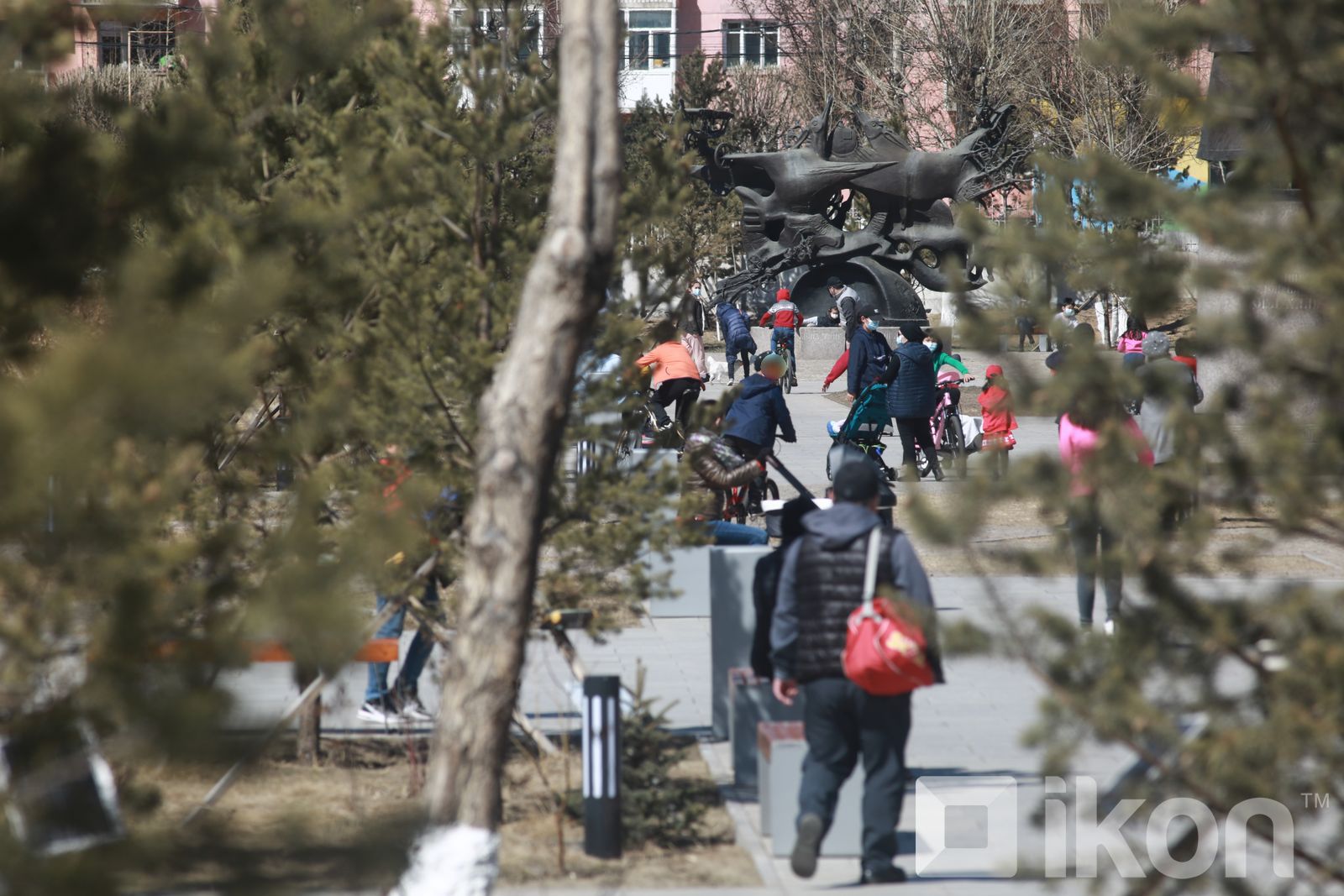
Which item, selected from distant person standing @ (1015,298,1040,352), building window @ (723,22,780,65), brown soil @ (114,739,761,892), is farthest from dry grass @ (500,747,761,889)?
building window @ (723,22,780,65)

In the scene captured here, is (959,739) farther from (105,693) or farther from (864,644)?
(105,693)

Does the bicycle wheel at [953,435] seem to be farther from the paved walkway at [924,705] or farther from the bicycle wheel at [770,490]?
the paved walkway at [924,705]

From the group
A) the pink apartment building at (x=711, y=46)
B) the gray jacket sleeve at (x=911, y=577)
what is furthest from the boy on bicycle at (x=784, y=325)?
the gray jacket sleeve at (x=911, y=577)

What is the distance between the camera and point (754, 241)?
3844 centimetres

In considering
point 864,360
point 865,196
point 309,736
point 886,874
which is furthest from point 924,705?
point 865,196

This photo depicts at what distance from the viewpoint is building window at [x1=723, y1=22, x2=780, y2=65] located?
64188mm

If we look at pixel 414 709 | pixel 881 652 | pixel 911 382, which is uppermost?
pixel 911 382

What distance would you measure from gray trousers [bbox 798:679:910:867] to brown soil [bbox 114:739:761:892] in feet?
1.53

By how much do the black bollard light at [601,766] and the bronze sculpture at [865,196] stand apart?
2968cm

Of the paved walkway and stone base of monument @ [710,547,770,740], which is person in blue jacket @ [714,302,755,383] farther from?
stone base of monument @ [710,547,770,740]

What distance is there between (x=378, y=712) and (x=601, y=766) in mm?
2564

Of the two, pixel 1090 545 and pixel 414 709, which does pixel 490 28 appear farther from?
pixel 1090 545

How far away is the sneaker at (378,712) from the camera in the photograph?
28.1 ft

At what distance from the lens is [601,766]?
258 inches
